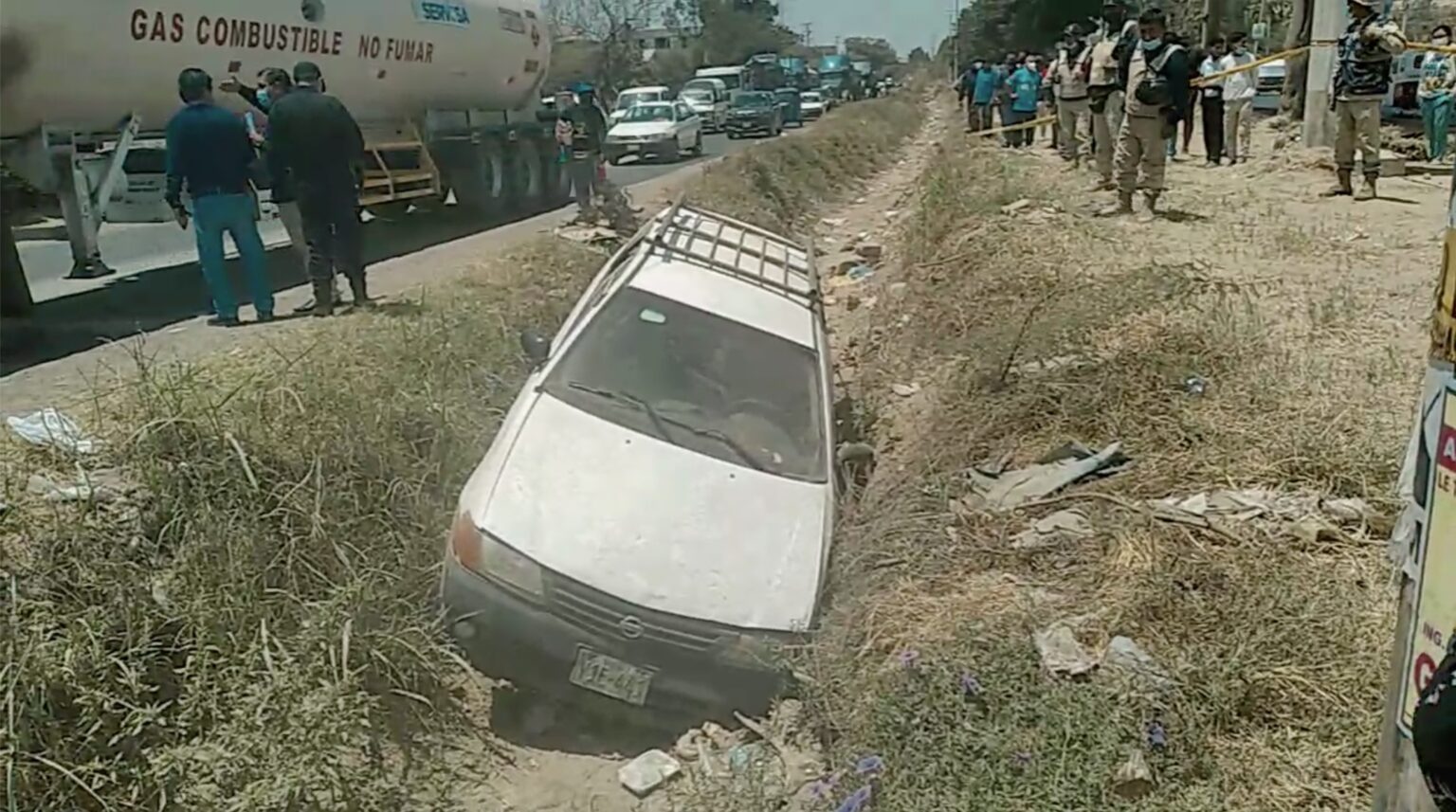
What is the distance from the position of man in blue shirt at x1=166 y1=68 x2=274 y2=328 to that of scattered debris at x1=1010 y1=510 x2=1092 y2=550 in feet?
19.6

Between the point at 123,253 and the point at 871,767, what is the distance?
11563 mm

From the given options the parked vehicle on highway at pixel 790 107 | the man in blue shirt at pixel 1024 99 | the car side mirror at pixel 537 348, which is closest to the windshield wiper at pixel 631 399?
the car side mirror at pixel 537 348

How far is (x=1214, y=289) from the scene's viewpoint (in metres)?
7.56

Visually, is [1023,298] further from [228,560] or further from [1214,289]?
[228,560]

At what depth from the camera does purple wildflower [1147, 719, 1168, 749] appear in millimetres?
3260

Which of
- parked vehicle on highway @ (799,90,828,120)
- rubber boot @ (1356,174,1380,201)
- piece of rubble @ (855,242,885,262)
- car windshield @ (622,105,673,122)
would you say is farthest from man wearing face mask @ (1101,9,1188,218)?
parked vehicle on highway @ (799,90,828,120)

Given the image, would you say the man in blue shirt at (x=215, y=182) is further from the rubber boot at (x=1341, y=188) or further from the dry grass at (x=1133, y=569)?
the rubber boot at (x=1341, y=188)

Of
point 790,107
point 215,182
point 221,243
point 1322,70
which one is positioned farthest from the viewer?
point 790,107

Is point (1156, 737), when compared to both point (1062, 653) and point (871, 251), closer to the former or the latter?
point (1062, 653)

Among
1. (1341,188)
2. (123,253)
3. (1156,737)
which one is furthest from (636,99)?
(1156,737)

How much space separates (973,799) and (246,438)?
11.1ft

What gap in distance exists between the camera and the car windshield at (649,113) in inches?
1097

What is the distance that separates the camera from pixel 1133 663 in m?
3.58

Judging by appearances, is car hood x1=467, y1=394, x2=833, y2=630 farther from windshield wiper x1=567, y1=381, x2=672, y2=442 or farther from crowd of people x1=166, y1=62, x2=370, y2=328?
crowd of people x1=166, y1=62, x2=370, y2=328
